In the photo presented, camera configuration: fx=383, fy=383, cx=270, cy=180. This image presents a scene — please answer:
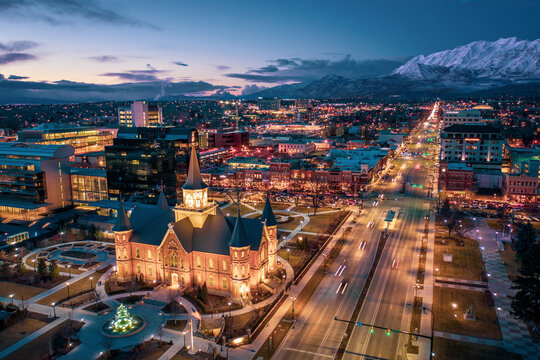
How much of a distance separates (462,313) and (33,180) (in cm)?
10260

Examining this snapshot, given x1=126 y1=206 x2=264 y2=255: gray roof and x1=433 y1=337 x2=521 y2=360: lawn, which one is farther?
x1=126 y1=206 x2=264 y2=255: gray roof

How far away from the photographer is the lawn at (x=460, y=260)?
67.2m

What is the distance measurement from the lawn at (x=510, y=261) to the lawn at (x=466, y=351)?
906 inches

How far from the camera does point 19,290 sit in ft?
203

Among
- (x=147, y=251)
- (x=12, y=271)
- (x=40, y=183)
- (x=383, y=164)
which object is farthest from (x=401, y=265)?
(x=383, y=164)

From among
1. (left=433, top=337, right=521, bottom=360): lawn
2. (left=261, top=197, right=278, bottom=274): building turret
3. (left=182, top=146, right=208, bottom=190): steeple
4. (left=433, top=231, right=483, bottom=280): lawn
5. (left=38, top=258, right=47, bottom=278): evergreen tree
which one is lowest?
(left=433, top=337, right=521, bottom=360): lawn

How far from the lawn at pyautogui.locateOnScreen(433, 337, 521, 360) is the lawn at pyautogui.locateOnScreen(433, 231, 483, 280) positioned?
806 inches

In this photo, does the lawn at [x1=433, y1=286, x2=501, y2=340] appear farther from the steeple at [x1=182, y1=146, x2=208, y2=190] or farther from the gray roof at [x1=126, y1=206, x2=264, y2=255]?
the steeple at [x1=182, y1=146, x2=208, y2=190]

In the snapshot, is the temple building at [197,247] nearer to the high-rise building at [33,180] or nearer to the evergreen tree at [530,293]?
the evergreen tree at [530,293]

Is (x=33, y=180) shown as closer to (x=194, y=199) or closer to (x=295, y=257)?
(x=194, y=199)

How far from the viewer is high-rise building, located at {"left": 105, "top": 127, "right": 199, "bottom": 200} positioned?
110 m

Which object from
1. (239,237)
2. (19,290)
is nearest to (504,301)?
(239,237)

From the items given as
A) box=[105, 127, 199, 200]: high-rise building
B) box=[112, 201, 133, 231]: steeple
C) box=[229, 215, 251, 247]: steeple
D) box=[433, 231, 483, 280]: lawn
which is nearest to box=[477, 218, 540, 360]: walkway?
box=[433, 231, 483, 280]: lawn

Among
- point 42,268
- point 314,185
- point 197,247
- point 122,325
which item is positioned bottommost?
point 122,325
